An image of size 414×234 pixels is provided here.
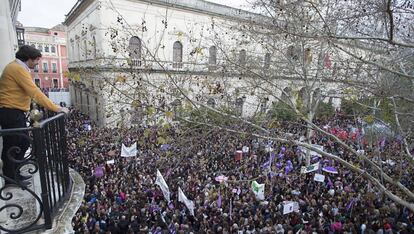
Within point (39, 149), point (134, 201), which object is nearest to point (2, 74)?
point (39, 149)

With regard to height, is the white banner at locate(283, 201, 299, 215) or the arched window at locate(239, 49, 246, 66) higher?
the arched window at locate(239, 49, 246, 66)

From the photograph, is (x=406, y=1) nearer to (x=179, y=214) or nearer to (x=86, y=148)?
(x=179, y=214)

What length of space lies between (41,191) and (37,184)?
105cm

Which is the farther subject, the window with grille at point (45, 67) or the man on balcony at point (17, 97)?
the window with grille at point (45, 67)

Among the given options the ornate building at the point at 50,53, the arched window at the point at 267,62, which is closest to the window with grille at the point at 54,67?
the ornate building at the point at 50,53

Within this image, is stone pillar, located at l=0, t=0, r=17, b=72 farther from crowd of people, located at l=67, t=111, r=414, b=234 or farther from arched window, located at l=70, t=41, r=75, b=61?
arched window, located at l=70, t=41, r=75, b=61

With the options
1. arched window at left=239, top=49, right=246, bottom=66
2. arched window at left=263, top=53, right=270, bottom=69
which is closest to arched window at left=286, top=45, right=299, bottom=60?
arched window at left=263, top=53, right=270, bottom=69

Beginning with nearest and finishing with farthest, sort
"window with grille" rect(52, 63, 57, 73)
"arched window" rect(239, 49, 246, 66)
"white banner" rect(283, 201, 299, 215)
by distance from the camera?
"white banner" rect(283, 201, 299, 215), "arched window" rect(239, 49, 246, 66), "window with grille" rect(52, 63, 57, 73)

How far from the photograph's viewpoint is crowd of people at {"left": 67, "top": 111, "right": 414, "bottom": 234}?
8812 millimetres

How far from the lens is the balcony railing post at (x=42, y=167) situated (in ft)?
7.64

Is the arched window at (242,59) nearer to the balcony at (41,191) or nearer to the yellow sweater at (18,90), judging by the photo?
the balcony at (41,191)

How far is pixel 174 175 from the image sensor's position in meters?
13.2

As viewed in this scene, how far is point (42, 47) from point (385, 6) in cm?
5779

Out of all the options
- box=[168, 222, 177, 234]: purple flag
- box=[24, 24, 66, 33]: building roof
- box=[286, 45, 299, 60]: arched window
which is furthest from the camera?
box=[24, 24, 66, 33]: building roof
